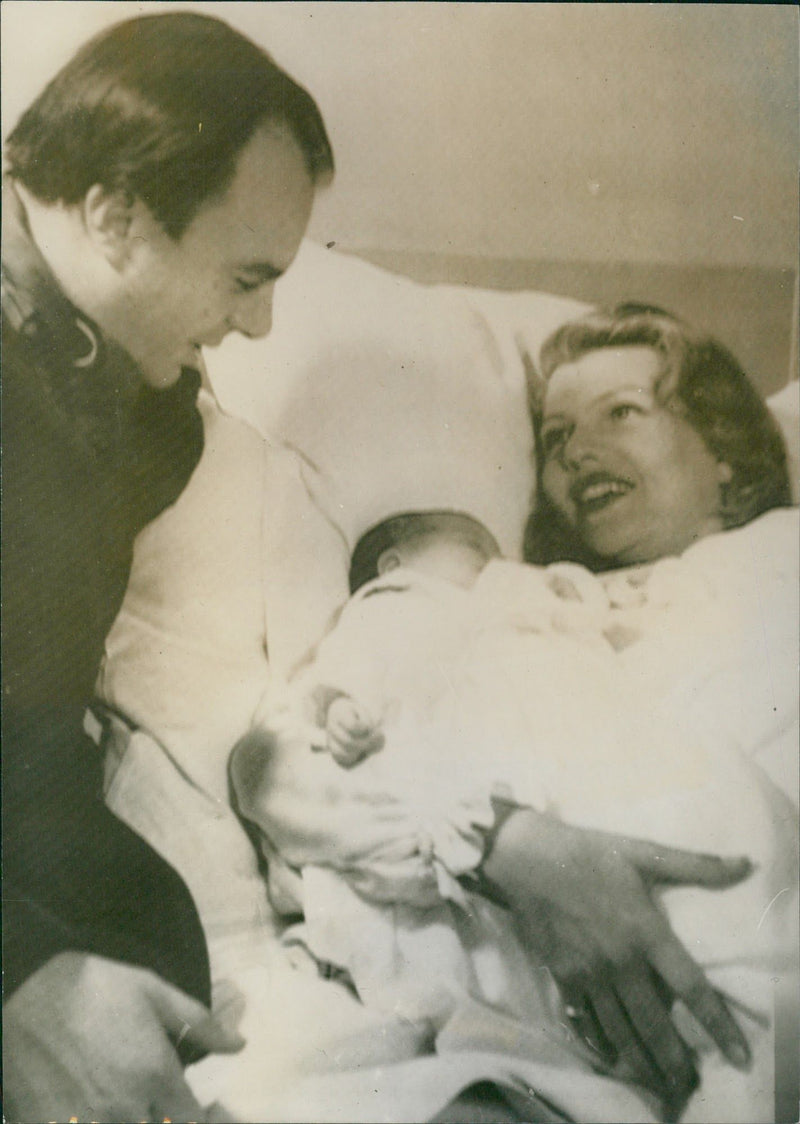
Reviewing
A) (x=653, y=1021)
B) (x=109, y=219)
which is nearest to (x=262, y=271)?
(x=109, y=219)

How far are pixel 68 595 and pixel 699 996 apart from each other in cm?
152

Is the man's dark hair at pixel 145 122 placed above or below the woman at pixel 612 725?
above

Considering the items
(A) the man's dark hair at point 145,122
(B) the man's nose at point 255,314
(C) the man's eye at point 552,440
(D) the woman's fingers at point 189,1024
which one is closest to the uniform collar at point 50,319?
(A) the man's dark hair at point 145,122

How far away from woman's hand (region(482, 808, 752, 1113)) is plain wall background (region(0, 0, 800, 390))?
41.2 inches

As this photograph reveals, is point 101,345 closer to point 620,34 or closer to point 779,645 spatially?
point 620,34

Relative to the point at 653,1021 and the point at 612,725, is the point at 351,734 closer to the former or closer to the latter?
the point at 612,725

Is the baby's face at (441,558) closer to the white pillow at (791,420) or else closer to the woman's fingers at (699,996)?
the white pillow at (791,420)

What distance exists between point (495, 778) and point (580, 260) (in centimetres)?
109

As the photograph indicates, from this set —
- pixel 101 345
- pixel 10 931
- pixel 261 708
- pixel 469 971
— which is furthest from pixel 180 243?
pixel 469 971

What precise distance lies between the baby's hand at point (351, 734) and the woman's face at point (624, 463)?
59 centimetres

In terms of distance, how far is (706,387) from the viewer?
7.30 feet

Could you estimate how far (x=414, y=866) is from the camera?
2.11 metres

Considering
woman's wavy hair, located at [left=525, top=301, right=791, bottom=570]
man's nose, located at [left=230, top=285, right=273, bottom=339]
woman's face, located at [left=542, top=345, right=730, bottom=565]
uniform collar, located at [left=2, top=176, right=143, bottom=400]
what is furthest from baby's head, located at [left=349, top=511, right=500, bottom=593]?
uniform collar, located at [left=2, top=176, right=143, bottom=400]

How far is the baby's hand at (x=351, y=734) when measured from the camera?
2.13 m
